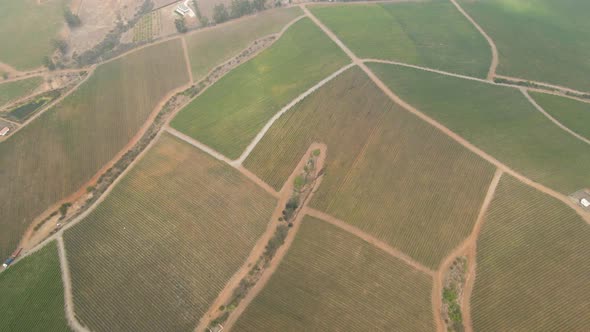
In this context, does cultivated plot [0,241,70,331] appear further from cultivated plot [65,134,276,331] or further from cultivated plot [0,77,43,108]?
cultivated plot [0,77,43,108]

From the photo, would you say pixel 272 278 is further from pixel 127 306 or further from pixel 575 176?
pixel 575 176

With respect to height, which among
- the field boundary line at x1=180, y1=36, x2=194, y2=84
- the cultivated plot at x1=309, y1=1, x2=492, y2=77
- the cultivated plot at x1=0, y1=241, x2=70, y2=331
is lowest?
the cultivated plot at x1=0, y1=241, x2=70, y2=331

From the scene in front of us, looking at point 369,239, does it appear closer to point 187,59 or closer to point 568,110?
point 568,110

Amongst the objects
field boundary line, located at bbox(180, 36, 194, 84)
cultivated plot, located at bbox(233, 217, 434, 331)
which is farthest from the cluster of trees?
cultivated plot, located at bbox(233, 217, 434, 331)

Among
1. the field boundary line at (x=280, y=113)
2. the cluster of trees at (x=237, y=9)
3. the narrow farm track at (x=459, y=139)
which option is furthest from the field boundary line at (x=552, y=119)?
the cluster of trees at (x=237, y=9)

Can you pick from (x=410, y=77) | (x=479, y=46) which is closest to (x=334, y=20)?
(x=410, y=77)

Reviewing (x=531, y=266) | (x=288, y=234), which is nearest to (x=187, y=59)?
(x=288, y=234)
